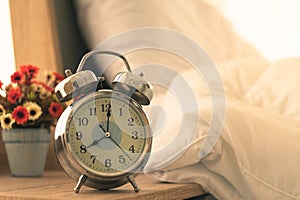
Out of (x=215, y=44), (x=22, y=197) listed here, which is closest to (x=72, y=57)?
(x=215, y=44)

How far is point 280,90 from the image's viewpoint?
69.2 inches

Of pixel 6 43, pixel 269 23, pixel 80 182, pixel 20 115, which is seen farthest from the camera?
pixel 269 23

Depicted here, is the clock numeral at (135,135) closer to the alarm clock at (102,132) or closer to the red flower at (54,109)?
the alarm clock at (102,132)

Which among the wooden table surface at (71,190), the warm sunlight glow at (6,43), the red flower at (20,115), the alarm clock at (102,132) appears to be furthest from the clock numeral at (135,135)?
the warm sunlight glow at (6,43)

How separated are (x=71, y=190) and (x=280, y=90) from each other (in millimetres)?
840

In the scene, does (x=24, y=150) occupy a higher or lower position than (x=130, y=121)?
lower

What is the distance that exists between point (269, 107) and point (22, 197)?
36.5 inches

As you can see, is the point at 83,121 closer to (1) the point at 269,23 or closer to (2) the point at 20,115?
(2) the point at 20,115

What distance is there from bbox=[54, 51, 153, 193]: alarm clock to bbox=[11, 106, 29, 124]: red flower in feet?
1.30

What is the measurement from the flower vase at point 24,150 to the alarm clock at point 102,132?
1.43ft

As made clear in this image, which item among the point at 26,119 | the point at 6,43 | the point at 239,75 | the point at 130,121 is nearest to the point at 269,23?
the point at 239,75

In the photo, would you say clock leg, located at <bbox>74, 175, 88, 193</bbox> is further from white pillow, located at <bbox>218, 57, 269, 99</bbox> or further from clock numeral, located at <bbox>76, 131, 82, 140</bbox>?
white pillow, located at <bbox>218, 57, 269, 99</bbox>

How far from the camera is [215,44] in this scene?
7.35 ft

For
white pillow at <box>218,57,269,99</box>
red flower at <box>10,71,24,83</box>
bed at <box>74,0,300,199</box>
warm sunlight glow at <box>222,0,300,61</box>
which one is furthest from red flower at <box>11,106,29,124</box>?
warm sunlight glow at <box>222,0,300,61</box>
